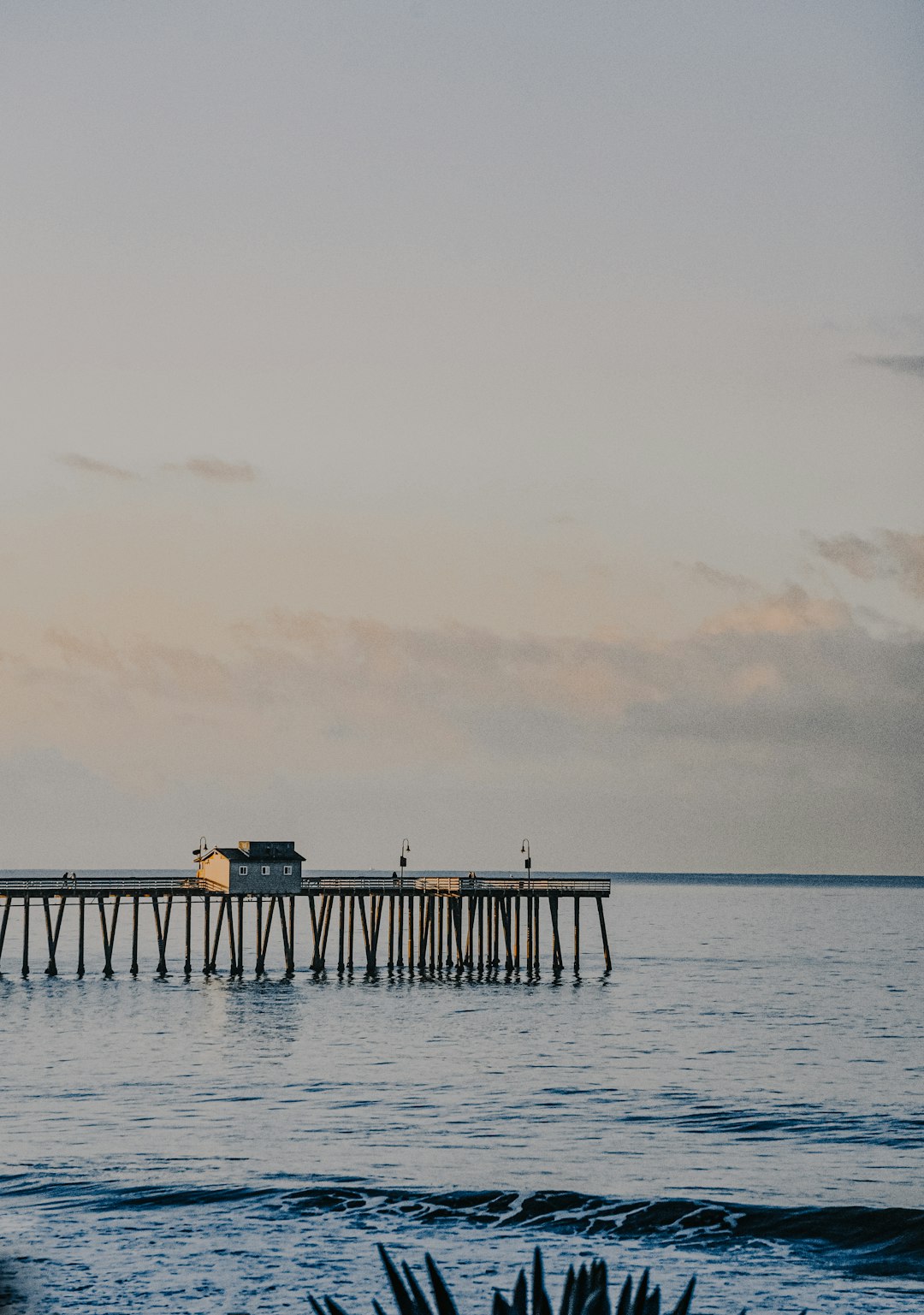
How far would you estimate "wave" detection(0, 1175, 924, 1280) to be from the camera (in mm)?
27438

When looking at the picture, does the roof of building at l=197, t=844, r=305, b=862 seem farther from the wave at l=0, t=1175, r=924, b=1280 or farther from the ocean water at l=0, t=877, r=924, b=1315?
the wave at l=0, t=1175, r=924, b=1280

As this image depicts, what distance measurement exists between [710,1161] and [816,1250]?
21.3 ft

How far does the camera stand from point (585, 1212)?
29.0 meters

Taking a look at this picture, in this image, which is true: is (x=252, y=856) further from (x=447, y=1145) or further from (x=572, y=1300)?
(x=572, y=1300)

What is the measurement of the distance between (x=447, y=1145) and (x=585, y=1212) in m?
6.60

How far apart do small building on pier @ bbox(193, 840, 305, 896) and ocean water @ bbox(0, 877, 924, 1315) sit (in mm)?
5514

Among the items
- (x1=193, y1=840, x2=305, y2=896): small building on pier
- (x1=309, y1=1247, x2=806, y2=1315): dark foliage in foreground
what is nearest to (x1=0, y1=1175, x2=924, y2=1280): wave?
(x1=309, y1=1247, x2=806, y2=1315): dark foliage in foreground

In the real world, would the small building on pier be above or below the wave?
above

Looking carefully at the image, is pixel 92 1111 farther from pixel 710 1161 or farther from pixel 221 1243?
pixel 710 1161

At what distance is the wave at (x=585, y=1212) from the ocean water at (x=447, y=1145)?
0.08 metres

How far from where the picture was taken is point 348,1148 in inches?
1355

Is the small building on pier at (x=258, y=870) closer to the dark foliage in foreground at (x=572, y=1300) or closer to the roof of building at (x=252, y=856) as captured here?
the roof of building at (x=252, y=856)

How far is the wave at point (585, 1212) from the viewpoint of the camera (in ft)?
90.0

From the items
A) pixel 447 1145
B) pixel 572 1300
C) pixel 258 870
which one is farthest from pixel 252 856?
pixel 572 1300
